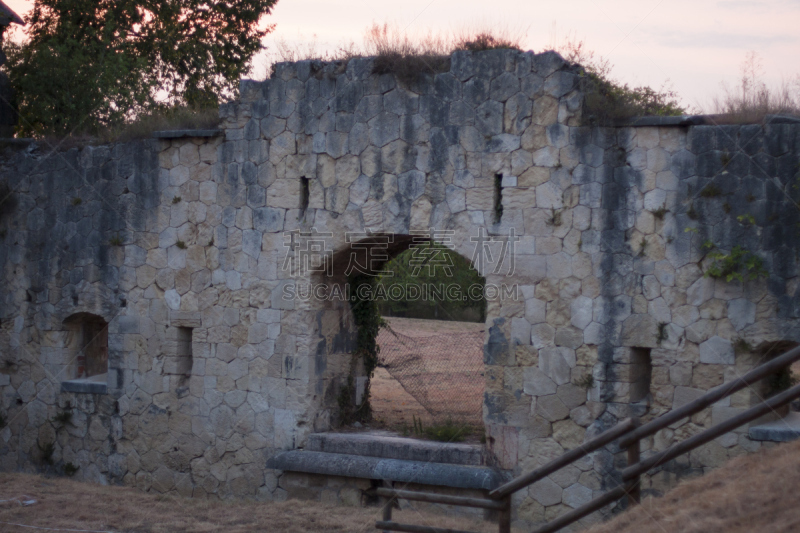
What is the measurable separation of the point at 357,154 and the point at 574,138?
2.21 meters

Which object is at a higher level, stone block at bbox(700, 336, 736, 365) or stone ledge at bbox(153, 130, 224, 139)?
stone ledge at bbox(153, 130, 224, 139)

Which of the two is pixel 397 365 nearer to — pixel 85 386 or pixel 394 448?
pixel 394 448

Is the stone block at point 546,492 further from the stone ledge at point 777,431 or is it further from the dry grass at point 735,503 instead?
the dry grass at point 735,503

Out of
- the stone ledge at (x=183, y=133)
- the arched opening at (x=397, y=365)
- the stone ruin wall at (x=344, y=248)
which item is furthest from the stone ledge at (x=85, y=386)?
the stone ledge at (x=183, y=133)

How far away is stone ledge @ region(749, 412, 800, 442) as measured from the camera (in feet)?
20.0

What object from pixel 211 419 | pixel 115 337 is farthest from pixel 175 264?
pixel 211 419

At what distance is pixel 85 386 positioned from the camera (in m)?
9.05

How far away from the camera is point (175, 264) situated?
8617 millimetres

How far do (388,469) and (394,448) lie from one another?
265mm

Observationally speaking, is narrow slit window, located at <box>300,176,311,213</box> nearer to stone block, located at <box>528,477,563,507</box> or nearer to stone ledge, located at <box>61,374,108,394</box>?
stone ledge, located at <box>61,374,108,394</box>

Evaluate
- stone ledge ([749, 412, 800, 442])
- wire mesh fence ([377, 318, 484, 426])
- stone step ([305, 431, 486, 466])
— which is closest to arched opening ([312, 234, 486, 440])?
wire mesh fence ([377, 318, 484, 426])

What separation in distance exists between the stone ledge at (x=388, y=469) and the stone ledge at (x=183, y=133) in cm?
359

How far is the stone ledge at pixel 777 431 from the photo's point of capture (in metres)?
6.09

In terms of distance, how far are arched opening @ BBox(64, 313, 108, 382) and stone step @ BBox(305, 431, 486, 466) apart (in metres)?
3.34
